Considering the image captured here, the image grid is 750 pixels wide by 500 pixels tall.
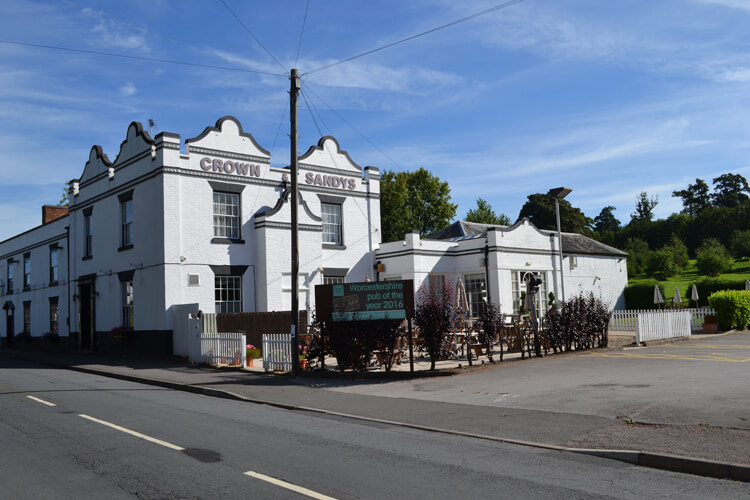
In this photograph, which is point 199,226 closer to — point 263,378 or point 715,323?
point 263,378

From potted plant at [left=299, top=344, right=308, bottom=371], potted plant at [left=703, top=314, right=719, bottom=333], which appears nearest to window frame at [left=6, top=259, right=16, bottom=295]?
potted plant at [left=299, top=344, right=308, bottom=371]

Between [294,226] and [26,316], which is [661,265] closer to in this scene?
[294,226]

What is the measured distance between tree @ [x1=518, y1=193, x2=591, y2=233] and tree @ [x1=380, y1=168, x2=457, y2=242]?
15.7 meters

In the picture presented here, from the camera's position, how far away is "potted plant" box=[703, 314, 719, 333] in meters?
25.7

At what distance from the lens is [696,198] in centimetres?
9938

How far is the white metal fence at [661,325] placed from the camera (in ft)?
67.9

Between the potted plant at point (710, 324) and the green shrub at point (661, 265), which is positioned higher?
the green shrub at point (661, 265)

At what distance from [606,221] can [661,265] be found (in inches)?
1891

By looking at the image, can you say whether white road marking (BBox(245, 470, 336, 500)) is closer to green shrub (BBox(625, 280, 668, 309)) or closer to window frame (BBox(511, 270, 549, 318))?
window frame (BBox(511, 270, 549, 318))

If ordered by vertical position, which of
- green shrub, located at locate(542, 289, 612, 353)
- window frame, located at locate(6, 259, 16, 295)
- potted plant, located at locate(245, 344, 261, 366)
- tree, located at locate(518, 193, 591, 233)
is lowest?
potted plant, located at locate(245, 344, 261, 366)

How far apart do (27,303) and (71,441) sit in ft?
106

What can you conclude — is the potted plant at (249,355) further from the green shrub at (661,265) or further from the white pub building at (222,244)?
the green shrub at (661,265)

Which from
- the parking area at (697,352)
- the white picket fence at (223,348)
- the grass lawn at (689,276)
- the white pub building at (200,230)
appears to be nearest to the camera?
the parking area at (697,352)

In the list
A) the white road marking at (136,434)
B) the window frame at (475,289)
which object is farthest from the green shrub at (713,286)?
the white road marking at (136,434)
